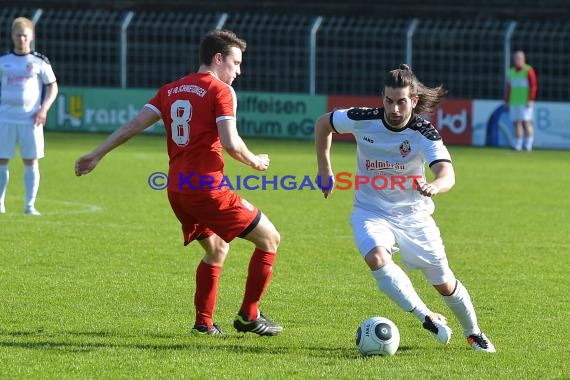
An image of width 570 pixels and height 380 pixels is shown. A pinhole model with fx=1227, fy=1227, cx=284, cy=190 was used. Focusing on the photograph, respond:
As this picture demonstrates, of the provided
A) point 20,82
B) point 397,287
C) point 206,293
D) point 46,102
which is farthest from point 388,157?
point 20,82

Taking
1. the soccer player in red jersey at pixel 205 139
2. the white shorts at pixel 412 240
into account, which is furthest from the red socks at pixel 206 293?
the white shorts at pixel 412 240

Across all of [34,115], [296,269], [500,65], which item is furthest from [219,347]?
[500,65]

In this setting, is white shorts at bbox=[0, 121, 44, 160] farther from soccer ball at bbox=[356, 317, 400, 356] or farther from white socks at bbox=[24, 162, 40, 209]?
soccer ball at bbox=[356, 317, 400, 356]

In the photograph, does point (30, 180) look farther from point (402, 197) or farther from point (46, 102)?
point (402, 197)

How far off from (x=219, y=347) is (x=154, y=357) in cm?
48

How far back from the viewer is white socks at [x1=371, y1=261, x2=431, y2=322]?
702 centimetres

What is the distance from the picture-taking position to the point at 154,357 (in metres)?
6.86

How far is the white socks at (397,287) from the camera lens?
7023mm

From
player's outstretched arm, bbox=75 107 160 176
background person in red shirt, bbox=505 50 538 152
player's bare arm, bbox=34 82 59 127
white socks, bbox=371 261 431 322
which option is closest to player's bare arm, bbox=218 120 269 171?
player's outstretched arm, bbox=75 107 160 176

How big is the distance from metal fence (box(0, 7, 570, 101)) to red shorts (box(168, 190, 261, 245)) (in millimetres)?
19429

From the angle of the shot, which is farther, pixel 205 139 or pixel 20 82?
pixel 20 82

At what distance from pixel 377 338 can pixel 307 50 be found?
2234 centimetres

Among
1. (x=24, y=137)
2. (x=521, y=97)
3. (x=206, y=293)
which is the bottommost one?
(x=521, y=97)

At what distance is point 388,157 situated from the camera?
7238mm
